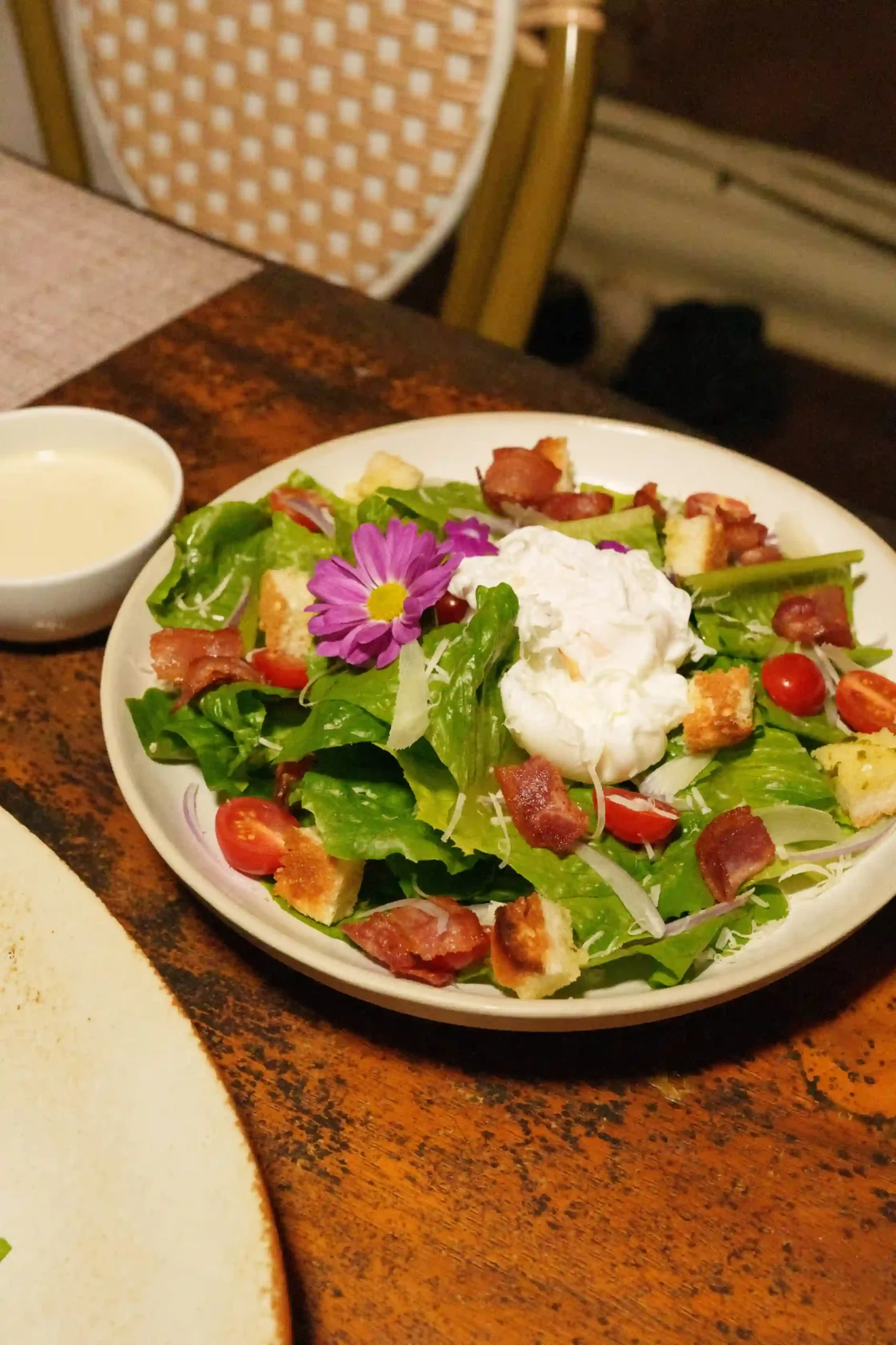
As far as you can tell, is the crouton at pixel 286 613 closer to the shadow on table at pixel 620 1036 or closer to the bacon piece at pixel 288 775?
the bacon piece at pixel 288 775

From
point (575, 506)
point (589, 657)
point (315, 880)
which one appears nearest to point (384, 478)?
point (575, 506)

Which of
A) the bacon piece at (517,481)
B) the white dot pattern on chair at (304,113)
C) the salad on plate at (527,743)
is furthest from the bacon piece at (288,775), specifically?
the white dot pattern on chair at (304,113)

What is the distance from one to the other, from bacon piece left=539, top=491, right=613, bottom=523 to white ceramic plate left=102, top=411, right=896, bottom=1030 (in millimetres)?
152

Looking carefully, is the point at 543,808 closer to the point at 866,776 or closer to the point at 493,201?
the point at 866,776

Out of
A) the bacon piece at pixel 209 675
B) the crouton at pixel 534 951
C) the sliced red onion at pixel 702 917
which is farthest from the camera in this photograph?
the bacon piece at pixel 209 675

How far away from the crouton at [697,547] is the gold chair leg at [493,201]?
4.61 ft

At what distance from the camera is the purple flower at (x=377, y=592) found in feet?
5.06

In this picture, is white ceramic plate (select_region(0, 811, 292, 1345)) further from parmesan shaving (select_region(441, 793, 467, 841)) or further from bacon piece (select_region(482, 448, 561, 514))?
bacon piece (select_region(482, 448, 561, 514))

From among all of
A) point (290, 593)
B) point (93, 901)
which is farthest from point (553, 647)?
point (93, 901)

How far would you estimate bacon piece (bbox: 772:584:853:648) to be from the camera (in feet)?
5.59

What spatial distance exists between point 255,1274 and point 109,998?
33cm

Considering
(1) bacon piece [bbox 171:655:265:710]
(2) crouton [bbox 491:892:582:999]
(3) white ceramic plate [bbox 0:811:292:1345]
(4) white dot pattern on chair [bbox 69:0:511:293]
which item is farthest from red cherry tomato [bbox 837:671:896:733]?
(4) white dot pattern on chair [bbox 69:0:511:293]

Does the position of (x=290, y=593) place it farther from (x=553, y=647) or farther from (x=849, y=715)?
(x=849, y=715)

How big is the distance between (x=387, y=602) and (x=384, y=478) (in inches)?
15.9
